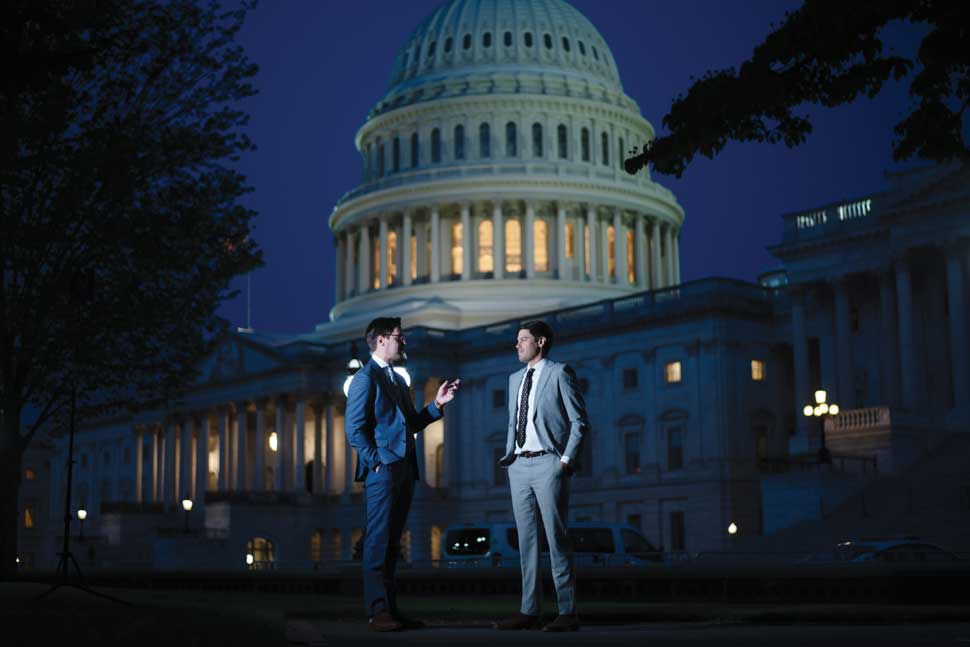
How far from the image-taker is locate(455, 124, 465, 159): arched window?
362ft

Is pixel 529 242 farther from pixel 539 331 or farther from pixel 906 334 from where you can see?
pixel 539 331

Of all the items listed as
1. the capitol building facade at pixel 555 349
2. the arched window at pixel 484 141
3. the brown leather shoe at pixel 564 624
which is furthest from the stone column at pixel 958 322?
the arched window at pixel 484 141

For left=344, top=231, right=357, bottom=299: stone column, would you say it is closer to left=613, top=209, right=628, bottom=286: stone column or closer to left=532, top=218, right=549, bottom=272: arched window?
left=532, top=218, right=549, bottom=272: arched window

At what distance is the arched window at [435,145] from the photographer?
111312 mm

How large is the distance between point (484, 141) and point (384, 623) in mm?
99688

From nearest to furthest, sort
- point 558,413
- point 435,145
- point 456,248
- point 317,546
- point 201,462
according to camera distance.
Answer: point 558,413, point 317,546, point 201,462, point 456,248, point 435,145

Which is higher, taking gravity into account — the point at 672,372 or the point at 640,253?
the point at 640,253

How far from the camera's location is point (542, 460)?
12633 mm

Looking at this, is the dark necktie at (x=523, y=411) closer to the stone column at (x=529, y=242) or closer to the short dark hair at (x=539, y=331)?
the short dark hair at (x=539, y=331)

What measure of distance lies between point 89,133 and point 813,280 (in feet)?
150

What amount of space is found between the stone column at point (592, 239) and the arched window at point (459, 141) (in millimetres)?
11185

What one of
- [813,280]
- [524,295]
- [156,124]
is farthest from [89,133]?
[524,295]

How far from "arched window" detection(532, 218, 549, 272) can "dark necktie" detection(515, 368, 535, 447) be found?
9147 centimetres

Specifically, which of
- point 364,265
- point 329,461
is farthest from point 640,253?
point 329,461
